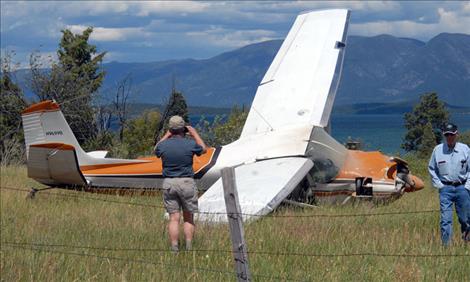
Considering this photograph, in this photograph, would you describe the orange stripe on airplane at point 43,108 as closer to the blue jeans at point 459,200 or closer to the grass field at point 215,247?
the grass field at point 215,247

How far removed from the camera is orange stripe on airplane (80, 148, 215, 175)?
12.4 meters

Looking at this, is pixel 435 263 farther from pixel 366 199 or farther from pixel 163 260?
pixel 366 199

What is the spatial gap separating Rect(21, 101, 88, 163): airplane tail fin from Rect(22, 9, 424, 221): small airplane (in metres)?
0.02

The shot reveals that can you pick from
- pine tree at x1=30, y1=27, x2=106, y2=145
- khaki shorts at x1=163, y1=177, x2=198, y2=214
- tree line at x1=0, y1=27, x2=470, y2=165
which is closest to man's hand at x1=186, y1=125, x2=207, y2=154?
khaki shorts at x1=163, y1=177, x2=198, y2=214

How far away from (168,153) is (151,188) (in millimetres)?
4437

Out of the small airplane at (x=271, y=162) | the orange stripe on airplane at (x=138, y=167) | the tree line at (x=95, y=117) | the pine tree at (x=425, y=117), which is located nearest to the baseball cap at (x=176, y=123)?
the small airplane at (x=271, y=162)

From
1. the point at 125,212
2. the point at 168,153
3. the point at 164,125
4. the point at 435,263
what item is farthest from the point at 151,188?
the point at 164,125

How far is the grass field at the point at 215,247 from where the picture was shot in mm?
6715

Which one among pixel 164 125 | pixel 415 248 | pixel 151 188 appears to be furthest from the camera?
pixel 164 125

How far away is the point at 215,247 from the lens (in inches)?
310

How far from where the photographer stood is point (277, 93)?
14.5 m

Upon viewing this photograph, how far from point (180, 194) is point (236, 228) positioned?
7.11ft

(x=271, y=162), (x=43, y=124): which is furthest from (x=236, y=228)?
(x=43, y=124)

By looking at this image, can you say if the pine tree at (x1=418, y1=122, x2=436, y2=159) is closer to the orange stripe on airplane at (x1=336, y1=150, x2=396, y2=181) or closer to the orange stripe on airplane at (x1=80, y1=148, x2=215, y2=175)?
the orange stripe on airplane at (x1=336, y1=150, x2=396, y2=181)
